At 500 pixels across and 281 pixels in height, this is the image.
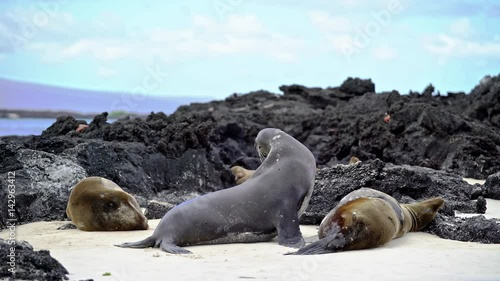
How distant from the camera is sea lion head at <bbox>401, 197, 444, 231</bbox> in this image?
31.7 ft

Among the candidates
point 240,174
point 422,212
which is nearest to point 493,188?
point 422,212

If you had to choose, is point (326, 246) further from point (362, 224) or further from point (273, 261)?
point (273, 261)

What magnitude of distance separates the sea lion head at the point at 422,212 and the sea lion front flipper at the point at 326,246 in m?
1.65

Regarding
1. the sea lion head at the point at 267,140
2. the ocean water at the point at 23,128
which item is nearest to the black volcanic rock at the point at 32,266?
the sea lion head at the point at 267,140

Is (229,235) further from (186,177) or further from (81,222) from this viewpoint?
(186,177)

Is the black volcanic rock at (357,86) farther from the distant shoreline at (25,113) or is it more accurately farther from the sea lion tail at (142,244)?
the distant shoreline at (25,113)

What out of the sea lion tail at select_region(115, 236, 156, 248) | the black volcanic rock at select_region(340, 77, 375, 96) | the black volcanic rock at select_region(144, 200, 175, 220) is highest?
the black volcanic rock at select_region(340, 77, 375, 96)

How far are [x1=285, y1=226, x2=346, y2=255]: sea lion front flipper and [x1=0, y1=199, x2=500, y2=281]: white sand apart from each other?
18cm

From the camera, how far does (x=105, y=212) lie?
33.8 feet

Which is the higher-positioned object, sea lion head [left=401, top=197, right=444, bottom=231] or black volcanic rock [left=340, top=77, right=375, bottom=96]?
black volcanic rock [left=340, top=77, right=375, bottom=96]

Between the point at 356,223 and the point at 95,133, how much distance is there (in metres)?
7.96

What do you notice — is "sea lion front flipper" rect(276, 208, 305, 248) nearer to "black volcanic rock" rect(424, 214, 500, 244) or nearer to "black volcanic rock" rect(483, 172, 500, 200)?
"black volcanic rock" rect(424, 214, 500, 244)

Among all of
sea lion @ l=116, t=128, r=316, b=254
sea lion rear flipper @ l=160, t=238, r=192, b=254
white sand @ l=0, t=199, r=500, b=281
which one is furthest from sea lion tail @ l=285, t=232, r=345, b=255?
sea lion rear flipper @ l=160, t=238, r=192, b=254

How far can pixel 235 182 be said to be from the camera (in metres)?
15.6
